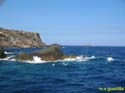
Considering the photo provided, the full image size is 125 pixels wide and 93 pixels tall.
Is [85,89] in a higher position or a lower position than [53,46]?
lower

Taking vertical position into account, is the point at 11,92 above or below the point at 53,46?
below

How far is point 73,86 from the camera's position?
32031 millimetres

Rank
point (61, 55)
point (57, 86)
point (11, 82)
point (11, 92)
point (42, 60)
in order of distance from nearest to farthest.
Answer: point (11, 92) < point (57, 86) < point (11, 82) < point (42, 60) < point (61, 55)

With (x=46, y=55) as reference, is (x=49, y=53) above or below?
above

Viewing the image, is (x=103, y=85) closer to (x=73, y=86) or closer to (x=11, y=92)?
(x=73, y=86)

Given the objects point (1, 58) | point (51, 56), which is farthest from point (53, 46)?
point (1, 58)

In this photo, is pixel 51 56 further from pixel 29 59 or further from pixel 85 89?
pixel 85 89

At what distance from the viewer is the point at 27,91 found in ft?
94.6

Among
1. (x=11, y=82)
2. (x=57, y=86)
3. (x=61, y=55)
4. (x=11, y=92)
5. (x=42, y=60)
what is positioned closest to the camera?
(x=11, y=92)

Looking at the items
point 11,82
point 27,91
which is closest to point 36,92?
point 27,91

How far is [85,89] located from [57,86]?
3.63 metres

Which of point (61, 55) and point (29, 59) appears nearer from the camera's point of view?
point (29, 59)

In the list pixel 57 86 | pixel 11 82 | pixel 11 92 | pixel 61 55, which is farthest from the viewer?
pixel 61 55

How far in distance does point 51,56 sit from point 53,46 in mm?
2782
